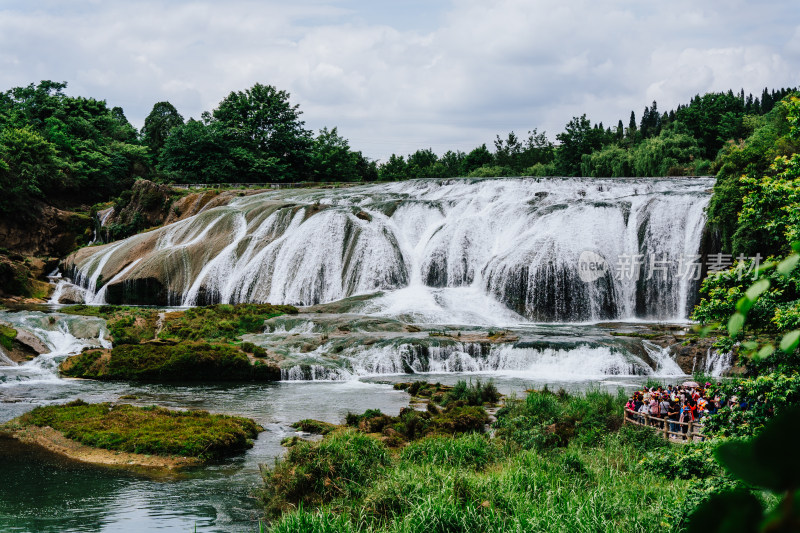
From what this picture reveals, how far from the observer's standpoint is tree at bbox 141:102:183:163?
7000 centimetres

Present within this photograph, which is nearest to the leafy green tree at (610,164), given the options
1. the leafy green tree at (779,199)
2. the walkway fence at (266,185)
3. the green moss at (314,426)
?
the walkway fence at (266,185)

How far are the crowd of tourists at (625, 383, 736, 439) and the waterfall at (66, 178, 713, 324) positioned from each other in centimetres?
1498

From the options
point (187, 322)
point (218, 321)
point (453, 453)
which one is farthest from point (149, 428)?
point (187, 322)

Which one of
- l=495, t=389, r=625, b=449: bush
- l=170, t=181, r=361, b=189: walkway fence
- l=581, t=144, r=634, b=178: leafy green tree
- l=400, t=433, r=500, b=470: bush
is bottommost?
l=495, t=389, r=625, b=449: bush

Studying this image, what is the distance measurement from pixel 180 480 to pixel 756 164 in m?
25.4

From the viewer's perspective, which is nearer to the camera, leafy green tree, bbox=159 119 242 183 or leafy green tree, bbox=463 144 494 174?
leafy green tree, bbox=159 119 242 183

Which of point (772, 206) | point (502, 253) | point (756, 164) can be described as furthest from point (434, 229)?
point (772, 206)

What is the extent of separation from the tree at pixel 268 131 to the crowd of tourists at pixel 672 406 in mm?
48271

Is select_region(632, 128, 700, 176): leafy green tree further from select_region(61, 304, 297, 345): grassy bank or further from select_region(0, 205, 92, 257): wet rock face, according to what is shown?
select_region(0, 205, 92, 257): wet rock face

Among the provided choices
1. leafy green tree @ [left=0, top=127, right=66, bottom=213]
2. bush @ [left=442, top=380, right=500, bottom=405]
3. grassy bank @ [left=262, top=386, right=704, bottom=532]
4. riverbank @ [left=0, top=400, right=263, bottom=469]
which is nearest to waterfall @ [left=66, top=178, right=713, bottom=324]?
leafy green tree @ [left=0, top=127, right=66, bottom=213]

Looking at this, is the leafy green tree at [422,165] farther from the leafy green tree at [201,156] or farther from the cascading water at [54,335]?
the cascading water at [54,335]

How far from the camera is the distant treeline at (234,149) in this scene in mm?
46125

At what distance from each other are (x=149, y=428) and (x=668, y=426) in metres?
9.21

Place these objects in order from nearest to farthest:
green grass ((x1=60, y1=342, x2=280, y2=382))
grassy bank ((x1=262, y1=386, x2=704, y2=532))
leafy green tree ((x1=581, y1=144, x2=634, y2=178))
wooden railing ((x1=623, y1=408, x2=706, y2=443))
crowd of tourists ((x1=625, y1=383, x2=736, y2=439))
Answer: grassy bank ((x1=262, y1=386, x2=704, y2=532)) < wooden railing ((x1=623, y1=408, x2=706, y2=443)) < crowd of tourists ((x1=625, y1=383, x2=736, y2=439)) < green grass ((x1=60, y1=342, x2=280, y2=382)) < leafy green tree ((x1=581, y1=144, x2=634, y2=178))
